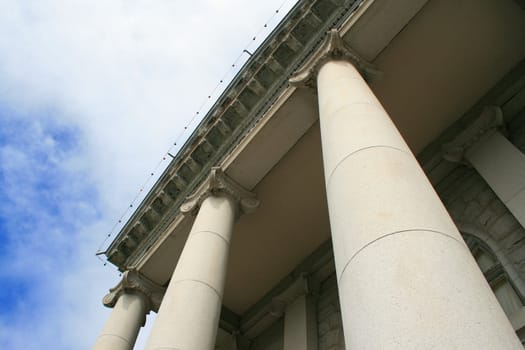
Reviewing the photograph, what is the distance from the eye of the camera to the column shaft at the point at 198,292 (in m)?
10.4

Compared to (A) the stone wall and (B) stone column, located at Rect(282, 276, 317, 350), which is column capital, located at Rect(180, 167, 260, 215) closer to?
(B) stone column, located at Rect(282, 276, 317, 350)

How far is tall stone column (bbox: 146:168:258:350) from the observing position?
34.2 ft

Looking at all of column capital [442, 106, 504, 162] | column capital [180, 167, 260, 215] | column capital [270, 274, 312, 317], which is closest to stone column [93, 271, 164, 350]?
column capital [180, 167, 260, 215]

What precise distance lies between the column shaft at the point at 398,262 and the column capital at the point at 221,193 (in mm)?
8637

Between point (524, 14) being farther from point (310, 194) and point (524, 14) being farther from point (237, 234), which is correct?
point (237, 234)

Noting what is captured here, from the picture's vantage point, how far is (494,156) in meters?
14.4

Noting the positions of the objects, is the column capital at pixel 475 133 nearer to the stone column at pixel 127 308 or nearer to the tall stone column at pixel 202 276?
the tall stone column at pixel 202 276

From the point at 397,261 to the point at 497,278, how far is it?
947 centimetres

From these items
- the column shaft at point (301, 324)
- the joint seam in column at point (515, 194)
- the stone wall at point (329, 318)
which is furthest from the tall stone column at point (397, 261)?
the column shaft at point (301, 324)

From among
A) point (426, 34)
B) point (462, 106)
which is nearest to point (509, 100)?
point (462, 106)

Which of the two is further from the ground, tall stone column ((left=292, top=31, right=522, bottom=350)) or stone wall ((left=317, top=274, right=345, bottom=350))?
tall stone column ((left=292, top=31, right=522, bottom=350))

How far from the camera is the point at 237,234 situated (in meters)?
19.3

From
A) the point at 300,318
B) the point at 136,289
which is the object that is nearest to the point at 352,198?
the point at 300,318

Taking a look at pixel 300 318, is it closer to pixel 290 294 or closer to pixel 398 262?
pixel 290 294
